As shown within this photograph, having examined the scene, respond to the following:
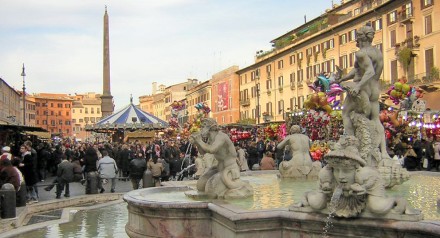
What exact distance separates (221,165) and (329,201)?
8.80 feet

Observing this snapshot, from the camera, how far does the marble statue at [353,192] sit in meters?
5.30

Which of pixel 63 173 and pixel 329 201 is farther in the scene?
pixel 63 173

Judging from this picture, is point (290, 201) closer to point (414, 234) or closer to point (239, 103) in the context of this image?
point (414, 234)

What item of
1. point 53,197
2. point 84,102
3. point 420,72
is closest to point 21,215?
point 53,197

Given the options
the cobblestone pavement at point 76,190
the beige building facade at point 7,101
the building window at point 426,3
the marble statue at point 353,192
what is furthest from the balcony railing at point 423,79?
the beige building facade at point 7,101

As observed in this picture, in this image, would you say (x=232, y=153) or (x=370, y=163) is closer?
(x=232, y=153)

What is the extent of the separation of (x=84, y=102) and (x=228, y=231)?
15921 centimetres

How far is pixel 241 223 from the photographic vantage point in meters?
6.04

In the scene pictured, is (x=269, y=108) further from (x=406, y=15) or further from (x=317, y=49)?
(x=406, y=15)

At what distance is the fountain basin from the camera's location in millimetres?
5234

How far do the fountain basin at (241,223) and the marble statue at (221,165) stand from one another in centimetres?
36

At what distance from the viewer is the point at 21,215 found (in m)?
12.0

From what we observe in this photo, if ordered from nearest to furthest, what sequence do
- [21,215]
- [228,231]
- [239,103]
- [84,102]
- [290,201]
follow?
1. [228,231]
2. [290,201]
3. [21,215]
4. [239,103]
5. [84,102]

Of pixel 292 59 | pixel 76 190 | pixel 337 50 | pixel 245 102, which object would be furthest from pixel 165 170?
pixel 245 102
